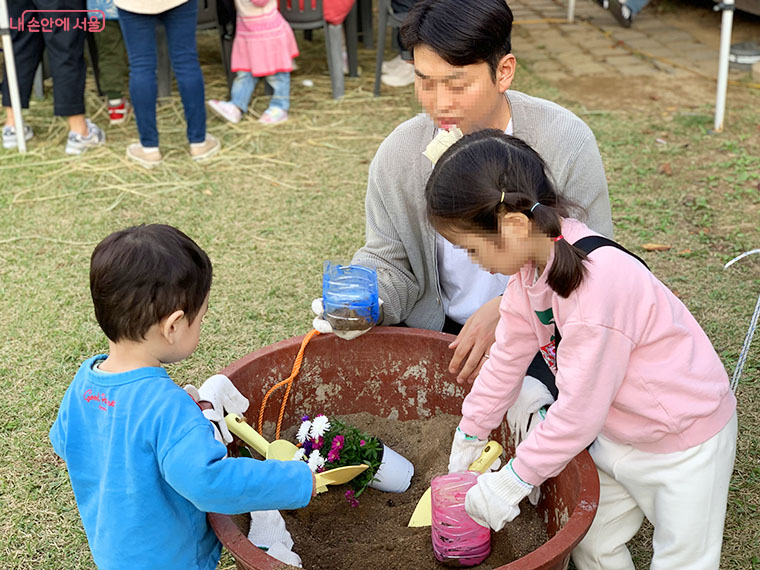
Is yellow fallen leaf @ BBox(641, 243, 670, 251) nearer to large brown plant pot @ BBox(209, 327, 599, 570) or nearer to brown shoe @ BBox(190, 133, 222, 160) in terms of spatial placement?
large brown plant pot @ BBox(209, 327, 599, 570)

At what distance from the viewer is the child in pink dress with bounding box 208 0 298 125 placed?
4812 millimetres

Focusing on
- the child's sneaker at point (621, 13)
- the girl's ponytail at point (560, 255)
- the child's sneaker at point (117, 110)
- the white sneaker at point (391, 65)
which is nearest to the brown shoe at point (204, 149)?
the child's sneaker at point (117, 110)

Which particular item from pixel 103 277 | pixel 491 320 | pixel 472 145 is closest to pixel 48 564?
pixel 103 277

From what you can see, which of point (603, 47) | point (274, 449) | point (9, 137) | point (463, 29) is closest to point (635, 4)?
point (603, 47)

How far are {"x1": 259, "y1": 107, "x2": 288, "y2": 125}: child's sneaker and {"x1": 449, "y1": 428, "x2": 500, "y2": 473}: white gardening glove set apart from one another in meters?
3.40

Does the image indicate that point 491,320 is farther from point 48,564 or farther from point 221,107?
point 221,107

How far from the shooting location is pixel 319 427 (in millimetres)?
1984

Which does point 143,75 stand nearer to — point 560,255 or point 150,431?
point 150,431

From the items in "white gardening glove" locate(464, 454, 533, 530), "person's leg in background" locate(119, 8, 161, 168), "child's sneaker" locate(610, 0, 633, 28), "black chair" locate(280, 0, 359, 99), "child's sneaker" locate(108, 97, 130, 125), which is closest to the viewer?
"white gardening glove" locate(464, 454, 533, 530)

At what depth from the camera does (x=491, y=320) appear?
6.42ft

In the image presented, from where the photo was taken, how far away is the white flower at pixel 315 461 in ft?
6.30

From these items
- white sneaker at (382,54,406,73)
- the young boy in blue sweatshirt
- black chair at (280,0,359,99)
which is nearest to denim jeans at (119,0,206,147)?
black chair at (280,0,359,99)

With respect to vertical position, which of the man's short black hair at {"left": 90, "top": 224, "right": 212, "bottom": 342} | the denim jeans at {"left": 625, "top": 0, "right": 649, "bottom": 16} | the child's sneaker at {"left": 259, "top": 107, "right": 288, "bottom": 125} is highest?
the man's short black hair at {"left": 90, "top": 224, "right": 212, "bottom": 342}

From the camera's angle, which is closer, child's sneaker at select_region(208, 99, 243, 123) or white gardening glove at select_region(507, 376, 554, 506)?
white gardening glove at select_region(507, 376, 554, 506)
